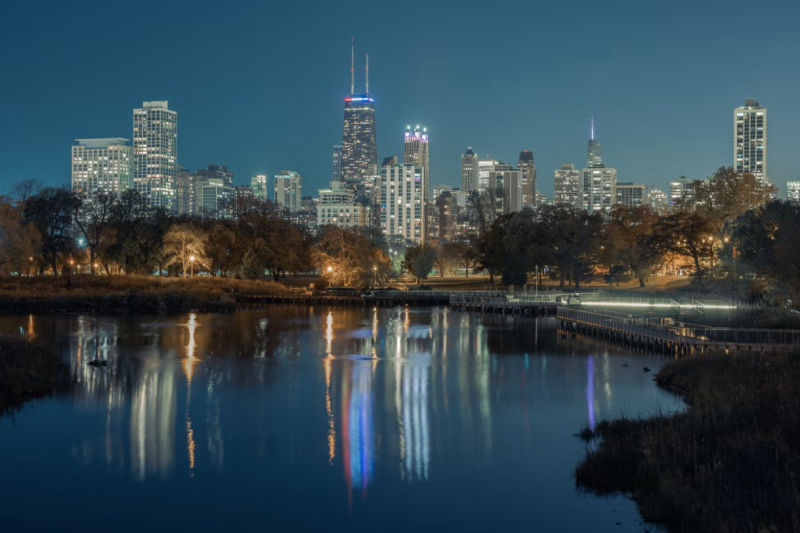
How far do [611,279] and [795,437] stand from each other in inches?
2822

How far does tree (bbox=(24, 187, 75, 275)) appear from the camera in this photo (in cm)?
8269

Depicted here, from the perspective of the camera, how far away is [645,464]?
54.6ft

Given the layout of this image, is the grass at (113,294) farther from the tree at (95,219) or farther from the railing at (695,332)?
the railing at (695,332)

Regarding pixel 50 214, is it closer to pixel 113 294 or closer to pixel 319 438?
pixel 113 294

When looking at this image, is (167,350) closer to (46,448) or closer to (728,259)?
(46,448)

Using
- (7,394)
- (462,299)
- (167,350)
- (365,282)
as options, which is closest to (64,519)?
(7,394)

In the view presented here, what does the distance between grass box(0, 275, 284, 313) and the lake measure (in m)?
23.6

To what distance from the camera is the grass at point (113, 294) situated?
62375 mm

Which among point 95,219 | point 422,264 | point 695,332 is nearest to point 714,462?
point 695,332

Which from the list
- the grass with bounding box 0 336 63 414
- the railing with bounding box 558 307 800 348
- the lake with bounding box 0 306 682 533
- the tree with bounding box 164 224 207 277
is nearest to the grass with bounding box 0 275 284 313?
the tree with bounding box 164 224 207 277

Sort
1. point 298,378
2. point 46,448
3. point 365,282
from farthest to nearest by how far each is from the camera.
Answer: point 365,282, point 298,378, point 46,448

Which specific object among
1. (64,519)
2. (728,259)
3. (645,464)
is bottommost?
(64,519)

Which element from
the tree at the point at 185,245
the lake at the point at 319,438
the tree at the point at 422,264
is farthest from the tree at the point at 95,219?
the lake at the point at 319,438

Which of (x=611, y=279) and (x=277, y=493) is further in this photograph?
(x=611, y=279)
